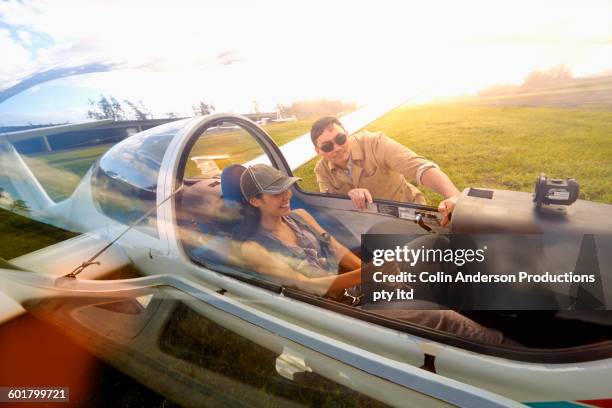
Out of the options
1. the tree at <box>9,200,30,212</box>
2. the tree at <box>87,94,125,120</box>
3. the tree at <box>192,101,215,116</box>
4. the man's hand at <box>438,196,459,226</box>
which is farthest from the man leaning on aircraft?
the tree at <box>9,200,30,212</box>

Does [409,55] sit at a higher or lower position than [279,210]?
higher

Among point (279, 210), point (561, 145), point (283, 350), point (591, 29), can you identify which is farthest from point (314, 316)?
point (591, 29)

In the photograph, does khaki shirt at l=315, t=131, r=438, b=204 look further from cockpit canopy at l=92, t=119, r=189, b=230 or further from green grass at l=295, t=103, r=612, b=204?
cockpit canopy at l=92, t=119, r=189, b=230

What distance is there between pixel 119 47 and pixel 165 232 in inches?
30.5

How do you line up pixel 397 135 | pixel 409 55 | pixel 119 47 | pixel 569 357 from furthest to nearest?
pixel 397 135 < pixel 119 47 < pixel 409 55 < pixel 569 357

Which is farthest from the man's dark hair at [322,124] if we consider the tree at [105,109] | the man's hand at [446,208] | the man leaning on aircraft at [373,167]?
the tree at [105,109]

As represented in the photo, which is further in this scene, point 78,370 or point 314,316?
point 78,370

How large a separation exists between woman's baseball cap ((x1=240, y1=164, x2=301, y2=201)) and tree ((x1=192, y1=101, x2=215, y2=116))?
316 millimetres

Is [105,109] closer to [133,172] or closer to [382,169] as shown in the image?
[133,172]

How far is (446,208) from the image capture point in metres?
1.26

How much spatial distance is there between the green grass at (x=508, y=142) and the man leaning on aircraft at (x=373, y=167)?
0.05 metres

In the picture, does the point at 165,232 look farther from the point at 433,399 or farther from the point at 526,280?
the point at 526,280

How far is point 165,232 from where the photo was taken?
1241 millimetres

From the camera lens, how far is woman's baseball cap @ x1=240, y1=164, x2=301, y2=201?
1.09m
